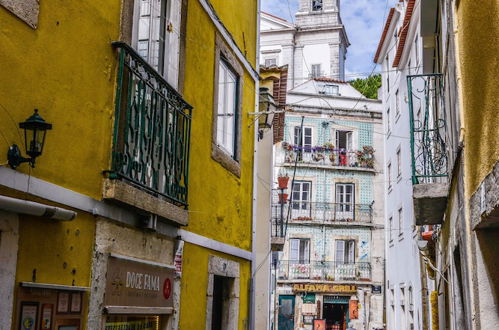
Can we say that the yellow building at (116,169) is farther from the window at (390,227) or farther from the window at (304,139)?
the window at (304,139)

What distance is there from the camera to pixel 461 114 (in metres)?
5.30

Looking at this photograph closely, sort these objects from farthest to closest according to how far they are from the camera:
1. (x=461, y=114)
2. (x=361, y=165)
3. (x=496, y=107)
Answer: (x=361, y=165)
(x=461, y=114)
(x=496, y=107)

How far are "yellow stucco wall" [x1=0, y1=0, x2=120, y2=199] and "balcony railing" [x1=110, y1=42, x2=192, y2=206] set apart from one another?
0.12 meters

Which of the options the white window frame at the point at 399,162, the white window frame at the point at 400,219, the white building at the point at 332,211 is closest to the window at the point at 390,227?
the white window frame at the point at 400,219

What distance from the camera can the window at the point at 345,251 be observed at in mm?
33219

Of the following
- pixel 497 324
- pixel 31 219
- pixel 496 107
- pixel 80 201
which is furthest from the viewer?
pixel 80 201

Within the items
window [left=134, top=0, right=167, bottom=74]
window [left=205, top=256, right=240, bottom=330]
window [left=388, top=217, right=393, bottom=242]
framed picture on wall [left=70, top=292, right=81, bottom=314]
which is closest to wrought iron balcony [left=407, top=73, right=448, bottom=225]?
window [left=205, top=256, right=240, bottom=330]

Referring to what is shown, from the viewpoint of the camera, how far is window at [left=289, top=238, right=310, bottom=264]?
32944 mm

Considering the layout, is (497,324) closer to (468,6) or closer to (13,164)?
(468,6)

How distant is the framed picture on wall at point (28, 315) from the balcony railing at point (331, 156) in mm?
30080

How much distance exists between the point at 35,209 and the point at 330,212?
3043 centimetres

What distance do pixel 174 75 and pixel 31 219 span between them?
9.61ft

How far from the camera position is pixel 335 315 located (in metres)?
33.7

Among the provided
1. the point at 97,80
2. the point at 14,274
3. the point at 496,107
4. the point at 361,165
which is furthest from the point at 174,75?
the point at 361,165
